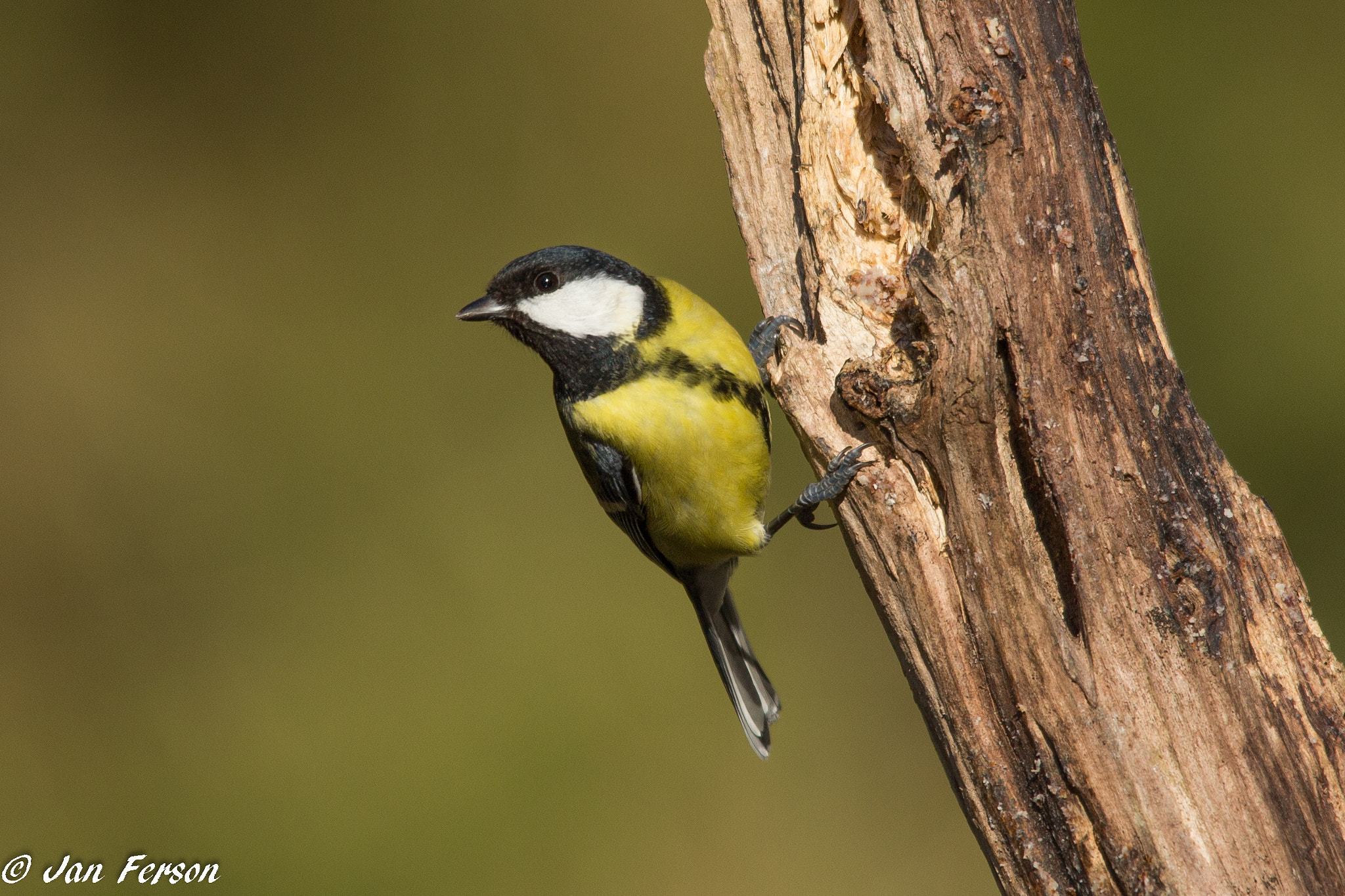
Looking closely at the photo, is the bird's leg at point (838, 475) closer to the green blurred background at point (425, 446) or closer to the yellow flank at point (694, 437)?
the yellow flank at point (694, 437)

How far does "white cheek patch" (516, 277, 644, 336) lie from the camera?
7.70 feet

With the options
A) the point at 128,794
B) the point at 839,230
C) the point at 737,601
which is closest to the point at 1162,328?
the point at 839,230

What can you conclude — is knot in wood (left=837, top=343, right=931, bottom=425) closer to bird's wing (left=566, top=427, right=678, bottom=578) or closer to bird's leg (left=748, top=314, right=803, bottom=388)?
bird's leg (left=748, top=314, right=803, bottom=388)

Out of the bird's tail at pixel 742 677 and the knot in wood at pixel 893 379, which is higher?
the knot in wood at pixel 893 379

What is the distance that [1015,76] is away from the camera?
62.3 inches

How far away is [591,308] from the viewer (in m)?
2.38

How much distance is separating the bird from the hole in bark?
2.02 ft

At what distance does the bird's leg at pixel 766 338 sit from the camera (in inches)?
79.7

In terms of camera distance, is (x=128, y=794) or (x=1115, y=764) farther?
(x=128, y=794)

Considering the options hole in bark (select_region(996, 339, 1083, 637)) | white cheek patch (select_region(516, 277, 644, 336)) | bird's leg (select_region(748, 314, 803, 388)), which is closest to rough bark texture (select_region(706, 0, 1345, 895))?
hole in bark (select_region(996, 339, 1083, 637))

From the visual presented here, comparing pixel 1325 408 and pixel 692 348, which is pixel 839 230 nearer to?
pixel 692 348

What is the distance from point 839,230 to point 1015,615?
2.71 feet

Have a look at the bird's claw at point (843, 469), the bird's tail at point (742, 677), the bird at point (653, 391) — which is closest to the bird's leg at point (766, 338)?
the bird at point (653, 391)

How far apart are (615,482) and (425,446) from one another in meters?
1.96
